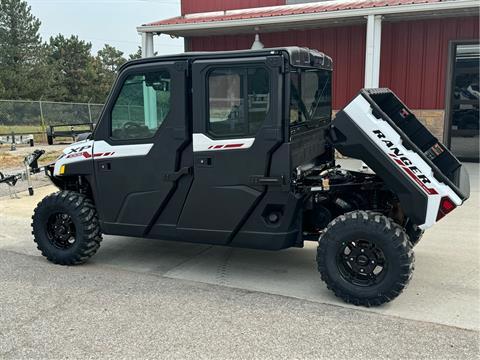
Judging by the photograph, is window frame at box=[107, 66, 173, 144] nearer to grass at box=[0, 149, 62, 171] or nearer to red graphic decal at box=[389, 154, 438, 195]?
red graphic decal at box=[389, 154, 438, 195]

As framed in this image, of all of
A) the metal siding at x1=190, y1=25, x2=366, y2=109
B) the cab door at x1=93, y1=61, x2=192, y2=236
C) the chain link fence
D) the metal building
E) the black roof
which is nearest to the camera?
the black roof

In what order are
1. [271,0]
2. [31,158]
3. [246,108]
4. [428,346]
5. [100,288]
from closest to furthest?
1. [428,346]
2. [246,108]
3. [100,288]
4. [31,158]
5. [271,0]

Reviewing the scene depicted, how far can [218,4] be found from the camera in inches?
531

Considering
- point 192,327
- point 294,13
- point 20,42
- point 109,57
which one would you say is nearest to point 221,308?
point 192,327

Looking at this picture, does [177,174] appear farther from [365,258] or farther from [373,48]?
[373,48]

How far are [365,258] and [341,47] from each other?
31.0ft

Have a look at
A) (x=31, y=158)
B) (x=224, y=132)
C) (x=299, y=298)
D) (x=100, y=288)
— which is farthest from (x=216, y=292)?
(x=31, y=158)

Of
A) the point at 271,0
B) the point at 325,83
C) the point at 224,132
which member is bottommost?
the point at 224,132

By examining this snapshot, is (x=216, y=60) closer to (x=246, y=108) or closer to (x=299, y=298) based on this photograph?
(x=246, y=108)

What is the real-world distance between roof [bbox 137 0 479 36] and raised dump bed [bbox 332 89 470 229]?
23.4ft

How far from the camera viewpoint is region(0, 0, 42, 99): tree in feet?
146

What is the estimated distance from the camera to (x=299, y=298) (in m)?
4.33

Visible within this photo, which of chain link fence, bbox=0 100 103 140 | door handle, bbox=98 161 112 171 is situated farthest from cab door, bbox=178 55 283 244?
chain link fence, bbox=0 100 103 140

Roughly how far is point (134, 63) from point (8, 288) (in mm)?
2479
